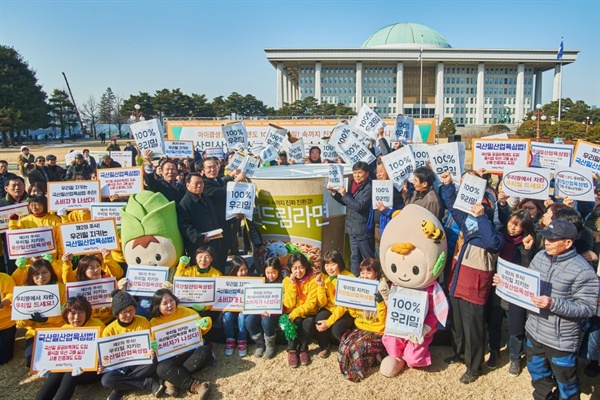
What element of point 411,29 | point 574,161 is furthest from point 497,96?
point 574,161

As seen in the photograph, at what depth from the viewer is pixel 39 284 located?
4.56 meters

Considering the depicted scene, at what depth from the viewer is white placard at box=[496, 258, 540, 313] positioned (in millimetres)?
3457

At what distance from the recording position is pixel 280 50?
7525cm

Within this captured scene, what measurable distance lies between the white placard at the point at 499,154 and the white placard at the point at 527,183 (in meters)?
0.73

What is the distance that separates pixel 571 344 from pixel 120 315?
393 centimetres

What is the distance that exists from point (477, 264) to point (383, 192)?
165cm

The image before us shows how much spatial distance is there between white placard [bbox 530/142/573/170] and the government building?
73477 mm

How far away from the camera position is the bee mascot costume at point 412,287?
4180 millimetres

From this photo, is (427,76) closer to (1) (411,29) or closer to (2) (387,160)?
(1) (411,29)

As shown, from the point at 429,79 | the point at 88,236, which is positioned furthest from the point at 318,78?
the point at 88,236

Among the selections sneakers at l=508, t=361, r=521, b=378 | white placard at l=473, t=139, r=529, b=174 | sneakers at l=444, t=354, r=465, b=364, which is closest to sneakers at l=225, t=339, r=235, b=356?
sneakers at l=444, t=354, r=465, b=364

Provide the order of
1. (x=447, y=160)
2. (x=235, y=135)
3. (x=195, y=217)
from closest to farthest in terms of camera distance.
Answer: (x=447, y=160) → (x=195, y=217) → (x=235, y=135)

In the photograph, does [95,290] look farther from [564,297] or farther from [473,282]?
[564,297]

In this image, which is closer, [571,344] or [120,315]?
[571,344]
